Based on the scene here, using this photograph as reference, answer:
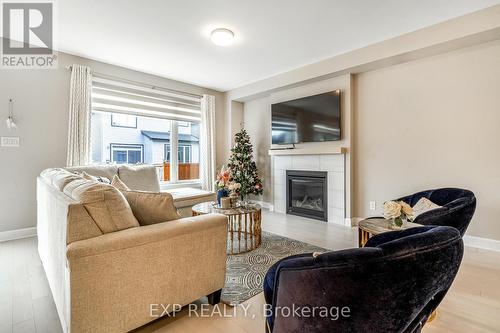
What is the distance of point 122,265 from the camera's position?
1.36 meters

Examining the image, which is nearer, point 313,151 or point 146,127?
point 313,151

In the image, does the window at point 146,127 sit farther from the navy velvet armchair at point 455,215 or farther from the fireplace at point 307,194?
the navy velvet armchair at point 455,215

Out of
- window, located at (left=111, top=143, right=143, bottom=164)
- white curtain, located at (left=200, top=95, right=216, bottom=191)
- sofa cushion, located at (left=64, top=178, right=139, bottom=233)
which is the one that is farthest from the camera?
white curtain, located at (left=200, top=95, right=216, bottom=191)

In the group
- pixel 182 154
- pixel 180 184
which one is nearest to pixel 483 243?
pixel 180 184

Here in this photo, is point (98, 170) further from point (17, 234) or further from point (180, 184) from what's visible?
point (180, 184)

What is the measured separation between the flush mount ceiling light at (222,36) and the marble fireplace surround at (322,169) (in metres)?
2.25

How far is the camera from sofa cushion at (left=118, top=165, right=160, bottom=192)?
12.3 ft

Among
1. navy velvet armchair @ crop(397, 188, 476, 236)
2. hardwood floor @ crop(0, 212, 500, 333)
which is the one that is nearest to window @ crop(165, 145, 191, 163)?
hardwood floor @ crop(0, 212, 500, 333)

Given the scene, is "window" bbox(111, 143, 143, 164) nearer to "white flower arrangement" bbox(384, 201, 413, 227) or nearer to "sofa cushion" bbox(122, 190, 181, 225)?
"sofa cushion" bbox(122, 190, 181, 225)

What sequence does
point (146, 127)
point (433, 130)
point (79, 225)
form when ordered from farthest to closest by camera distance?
1. point (146, 127)
2. point (433, 130)
3. point (79, 225)

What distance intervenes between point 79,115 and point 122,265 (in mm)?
3367

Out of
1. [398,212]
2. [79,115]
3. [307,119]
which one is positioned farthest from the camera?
[307,119]

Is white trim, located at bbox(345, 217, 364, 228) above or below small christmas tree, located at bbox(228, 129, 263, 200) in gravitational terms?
below

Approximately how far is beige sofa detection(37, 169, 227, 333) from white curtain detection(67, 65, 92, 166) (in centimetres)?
229
